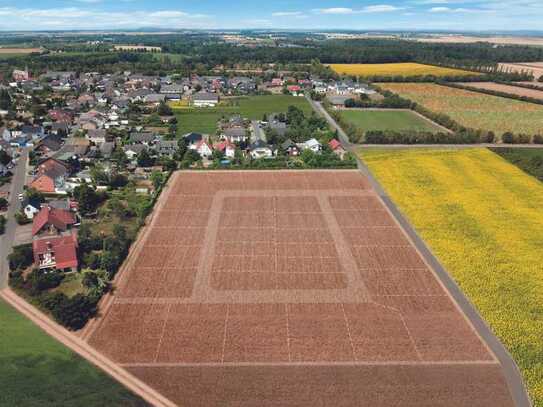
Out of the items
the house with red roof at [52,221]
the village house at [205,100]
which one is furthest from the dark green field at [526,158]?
the village house at [205,100]

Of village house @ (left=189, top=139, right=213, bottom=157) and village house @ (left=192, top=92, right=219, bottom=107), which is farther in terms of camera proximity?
village house @ (left=192, top=92, right=219, bottom=107)

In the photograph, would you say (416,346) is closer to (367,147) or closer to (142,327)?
(142,327)

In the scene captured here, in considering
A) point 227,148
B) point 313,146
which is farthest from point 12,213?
point 313,146

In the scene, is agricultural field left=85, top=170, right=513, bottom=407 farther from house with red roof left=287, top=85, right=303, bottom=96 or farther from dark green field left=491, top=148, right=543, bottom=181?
house with red roof left=287, top=85, right=303, bottom=96

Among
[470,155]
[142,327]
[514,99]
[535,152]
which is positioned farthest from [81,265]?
[514,99]

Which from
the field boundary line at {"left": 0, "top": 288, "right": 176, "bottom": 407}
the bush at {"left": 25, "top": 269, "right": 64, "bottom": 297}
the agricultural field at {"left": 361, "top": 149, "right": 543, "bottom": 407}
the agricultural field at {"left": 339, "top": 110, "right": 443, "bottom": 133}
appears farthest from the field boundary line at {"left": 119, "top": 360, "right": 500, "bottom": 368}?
the agricultural field at {"left": 339, "top": 110, "right": 443, "bottom": 133}

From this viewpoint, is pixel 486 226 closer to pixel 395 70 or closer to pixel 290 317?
pixel 290 317

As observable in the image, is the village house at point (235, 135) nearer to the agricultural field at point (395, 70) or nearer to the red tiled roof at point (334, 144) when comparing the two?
the red tiled roof at point (334, 144)
